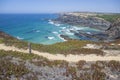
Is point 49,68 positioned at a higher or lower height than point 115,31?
higher

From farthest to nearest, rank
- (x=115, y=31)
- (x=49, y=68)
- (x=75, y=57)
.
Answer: (x=115, y=31)
(x=75, y=57)
(x=49, y=68)

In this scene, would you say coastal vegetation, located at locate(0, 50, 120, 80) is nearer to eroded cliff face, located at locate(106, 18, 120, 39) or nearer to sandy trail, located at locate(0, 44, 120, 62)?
sandy trail, located at locate(0, 44, 120, 62)

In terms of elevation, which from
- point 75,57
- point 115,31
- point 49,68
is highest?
point 49,68

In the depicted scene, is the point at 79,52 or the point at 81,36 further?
the point at 81,36

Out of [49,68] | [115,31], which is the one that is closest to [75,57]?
[49,68]

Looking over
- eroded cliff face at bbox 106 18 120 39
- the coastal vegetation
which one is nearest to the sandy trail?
the coastal vegetation

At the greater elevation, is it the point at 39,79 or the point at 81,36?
the point at 39,79

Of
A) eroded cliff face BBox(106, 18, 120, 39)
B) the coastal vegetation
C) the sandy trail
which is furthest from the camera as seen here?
eroded cliff face BBox(106, 18, 120, 39)

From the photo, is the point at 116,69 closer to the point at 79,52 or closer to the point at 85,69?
the point at 85,69

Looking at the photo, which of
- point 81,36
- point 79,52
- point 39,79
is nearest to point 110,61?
point 79,52

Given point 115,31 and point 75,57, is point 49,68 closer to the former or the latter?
point 75,57

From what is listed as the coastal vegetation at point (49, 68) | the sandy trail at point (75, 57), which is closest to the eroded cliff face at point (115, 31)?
the sandy trail at point (75, 57)
